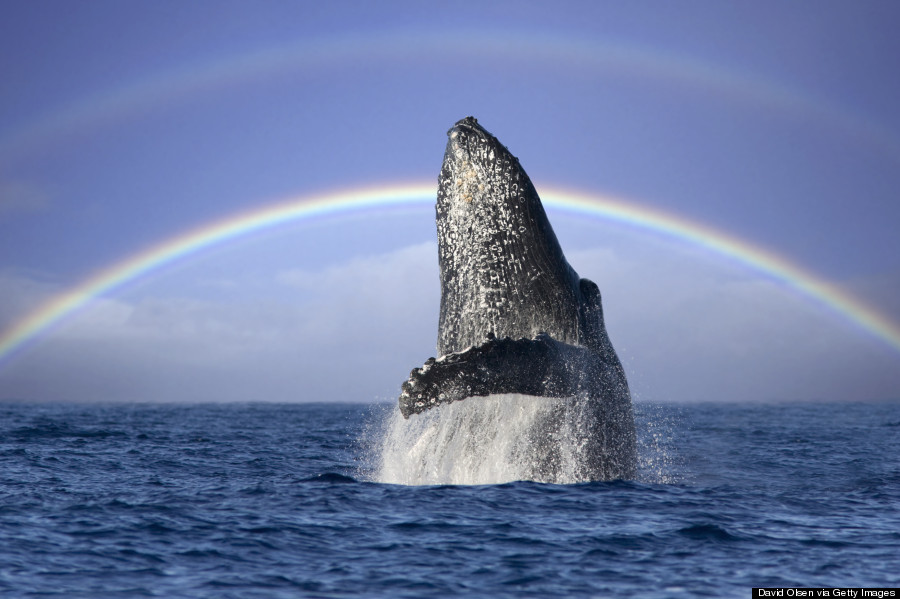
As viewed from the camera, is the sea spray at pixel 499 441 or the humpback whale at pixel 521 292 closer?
the sea spray at pixel 499 441

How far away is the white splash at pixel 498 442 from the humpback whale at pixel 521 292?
3 cm

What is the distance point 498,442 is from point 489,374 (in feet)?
7.81

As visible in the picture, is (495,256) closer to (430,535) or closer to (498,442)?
(498,442)

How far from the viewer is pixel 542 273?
11086mm

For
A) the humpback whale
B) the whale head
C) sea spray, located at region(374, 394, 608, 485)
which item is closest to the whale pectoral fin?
the humpback whale

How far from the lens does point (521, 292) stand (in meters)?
11.0

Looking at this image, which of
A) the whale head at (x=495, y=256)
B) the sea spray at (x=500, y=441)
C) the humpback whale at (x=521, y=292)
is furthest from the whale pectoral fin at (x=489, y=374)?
the whale head at (x=495, y=256)

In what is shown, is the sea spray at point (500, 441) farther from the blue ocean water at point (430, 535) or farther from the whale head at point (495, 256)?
the whale head at point (495, 256)

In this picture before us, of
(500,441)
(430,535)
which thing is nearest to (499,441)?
(500,441)

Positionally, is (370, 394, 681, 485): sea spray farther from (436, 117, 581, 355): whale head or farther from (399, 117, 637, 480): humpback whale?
(436, 117, 581, 355): whale head

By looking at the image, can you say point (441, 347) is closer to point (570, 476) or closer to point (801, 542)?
point (570, 476)

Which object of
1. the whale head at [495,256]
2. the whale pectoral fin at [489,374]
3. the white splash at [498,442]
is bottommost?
the white splash at [498,442]

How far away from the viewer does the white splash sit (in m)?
10.6

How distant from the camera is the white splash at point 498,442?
1065cm
